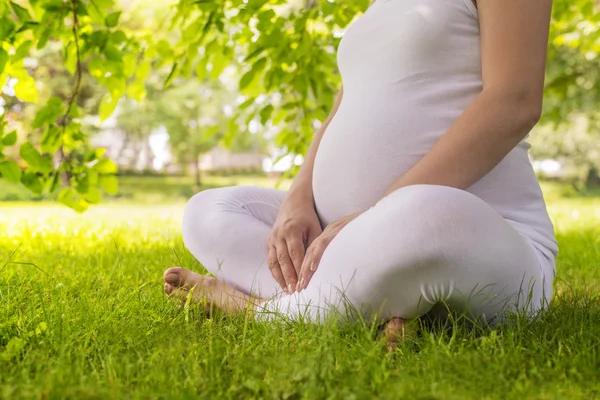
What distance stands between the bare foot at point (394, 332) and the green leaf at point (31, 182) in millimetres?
1664

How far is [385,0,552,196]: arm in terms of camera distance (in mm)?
1476

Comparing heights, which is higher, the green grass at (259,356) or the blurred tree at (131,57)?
the blurred tree at (131,57)

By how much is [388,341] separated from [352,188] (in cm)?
45

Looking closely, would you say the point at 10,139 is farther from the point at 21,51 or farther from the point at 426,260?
the point at 426,260

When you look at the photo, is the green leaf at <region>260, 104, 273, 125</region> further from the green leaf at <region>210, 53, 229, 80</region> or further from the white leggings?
the white leggings

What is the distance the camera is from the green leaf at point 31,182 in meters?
2.48

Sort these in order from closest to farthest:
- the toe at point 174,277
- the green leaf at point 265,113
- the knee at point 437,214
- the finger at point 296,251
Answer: the knee at point 437,214, the finger at point 296,251, the toe at point 174,277, the green leaf at point 265,113

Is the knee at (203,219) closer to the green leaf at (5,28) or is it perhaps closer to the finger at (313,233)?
the finger at (313,233)

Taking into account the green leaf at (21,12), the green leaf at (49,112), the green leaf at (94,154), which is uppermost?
the green leaf at (21,12)

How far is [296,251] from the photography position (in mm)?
1739

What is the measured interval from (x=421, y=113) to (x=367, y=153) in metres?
0.18

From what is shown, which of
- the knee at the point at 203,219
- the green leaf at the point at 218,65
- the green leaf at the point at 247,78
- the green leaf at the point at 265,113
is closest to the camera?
the knee at the point at 203,219

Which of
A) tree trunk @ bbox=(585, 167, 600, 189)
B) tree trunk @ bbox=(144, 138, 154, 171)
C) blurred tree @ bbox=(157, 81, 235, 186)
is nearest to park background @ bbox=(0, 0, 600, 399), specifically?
blurred tree @ bbox=(157, 81, 235, 186)

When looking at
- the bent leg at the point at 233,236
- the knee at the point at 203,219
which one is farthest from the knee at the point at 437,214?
the knee at the point at 203,219
